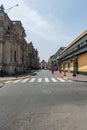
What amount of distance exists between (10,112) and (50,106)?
6.96ft

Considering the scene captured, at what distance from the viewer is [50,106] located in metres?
9.03

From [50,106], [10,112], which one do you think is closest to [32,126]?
[10,112]

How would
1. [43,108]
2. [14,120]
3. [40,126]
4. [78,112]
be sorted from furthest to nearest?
[43,108]
[78,112]
[14,120]
[40,126]

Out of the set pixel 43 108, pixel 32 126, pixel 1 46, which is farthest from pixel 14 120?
pixel 1 46

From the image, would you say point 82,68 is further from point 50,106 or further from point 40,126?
point 40,126

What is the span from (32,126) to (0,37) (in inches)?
1445

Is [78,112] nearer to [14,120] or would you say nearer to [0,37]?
[14,120]

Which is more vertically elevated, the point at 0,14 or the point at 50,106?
the point at 0,14

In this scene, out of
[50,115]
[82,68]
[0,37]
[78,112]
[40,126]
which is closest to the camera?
[40,126]

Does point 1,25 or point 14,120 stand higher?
point 1,25

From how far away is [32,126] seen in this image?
5953mm

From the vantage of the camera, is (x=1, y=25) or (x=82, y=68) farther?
(x=1, y=25)

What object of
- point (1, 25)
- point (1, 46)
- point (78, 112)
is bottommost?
point (78, 112)

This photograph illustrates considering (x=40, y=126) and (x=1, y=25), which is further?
(x=1, y=25)
